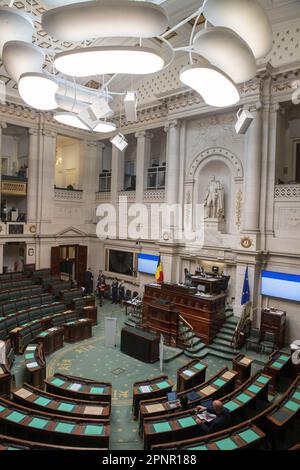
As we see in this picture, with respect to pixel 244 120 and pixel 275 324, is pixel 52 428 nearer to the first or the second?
pixel 244 120

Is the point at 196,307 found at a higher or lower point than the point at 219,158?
lower

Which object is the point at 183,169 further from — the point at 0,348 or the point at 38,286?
the point at 0,348

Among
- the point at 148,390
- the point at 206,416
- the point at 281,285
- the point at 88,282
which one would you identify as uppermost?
the point at 281,285

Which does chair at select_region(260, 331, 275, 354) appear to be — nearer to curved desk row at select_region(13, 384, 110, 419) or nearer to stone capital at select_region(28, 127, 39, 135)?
curved desk row at select_region(13, 384, 110, 419)

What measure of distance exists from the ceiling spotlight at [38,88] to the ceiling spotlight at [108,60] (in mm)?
620

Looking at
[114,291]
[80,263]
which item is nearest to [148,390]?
[114,291]

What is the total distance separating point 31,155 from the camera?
1536 cm

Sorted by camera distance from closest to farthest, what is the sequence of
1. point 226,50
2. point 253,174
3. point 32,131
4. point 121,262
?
1. point 226,50
2. point 253,174
3. point 32,131
4. point 121,262

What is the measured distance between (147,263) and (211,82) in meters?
11.1

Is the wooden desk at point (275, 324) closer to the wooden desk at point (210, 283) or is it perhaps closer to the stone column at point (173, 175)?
the wooden desk at point (210, 283)

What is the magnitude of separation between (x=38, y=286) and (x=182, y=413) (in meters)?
9.57

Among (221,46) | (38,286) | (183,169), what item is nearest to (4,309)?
(38,286)

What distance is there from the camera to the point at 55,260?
633 inches

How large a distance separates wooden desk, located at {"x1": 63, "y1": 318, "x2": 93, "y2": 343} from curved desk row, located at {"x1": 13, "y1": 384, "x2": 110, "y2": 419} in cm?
445
